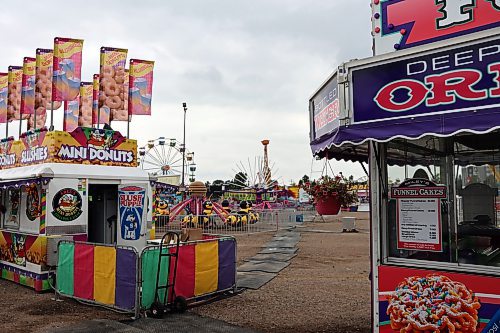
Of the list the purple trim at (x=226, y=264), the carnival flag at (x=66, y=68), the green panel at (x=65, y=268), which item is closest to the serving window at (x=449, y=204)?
the purple trim at (x=226, y=264)

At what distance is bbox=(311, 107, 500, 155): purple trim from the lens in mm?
3666

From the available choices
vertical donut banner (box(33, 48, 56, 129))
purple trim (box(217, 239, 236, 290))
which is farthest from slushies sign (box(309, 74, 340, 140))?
vertical donut banner (box(33, 48, 56, 129))

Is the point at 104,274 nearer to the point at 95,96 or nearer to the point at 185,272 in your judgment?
the point at 185,272

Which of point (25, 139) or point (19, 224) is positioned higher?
point (25, 139)

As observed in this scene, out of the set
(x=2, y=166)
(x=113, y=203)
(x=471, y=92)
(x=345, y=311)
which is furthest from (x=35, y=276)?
(x=471, y=92)

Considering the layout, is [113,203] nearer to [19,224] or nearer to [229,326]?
[19,224]

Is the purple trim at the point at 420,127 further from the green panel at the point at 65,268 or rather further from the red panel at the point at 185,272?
the green panel at the point at 65,268

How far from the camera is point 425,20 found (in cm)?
492

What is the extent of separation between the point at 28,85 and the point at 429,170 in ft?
37.3

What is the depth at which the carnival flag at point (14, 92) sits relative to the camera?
43.4 feet

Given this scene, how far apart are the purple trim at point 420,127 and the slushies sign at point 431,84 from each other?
71 mm

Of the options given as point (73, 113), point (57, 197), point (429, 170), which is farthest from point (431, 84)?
point (73, 113)

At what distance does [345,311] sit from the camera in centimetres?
760

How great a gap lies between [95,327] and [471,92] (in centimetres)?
573
